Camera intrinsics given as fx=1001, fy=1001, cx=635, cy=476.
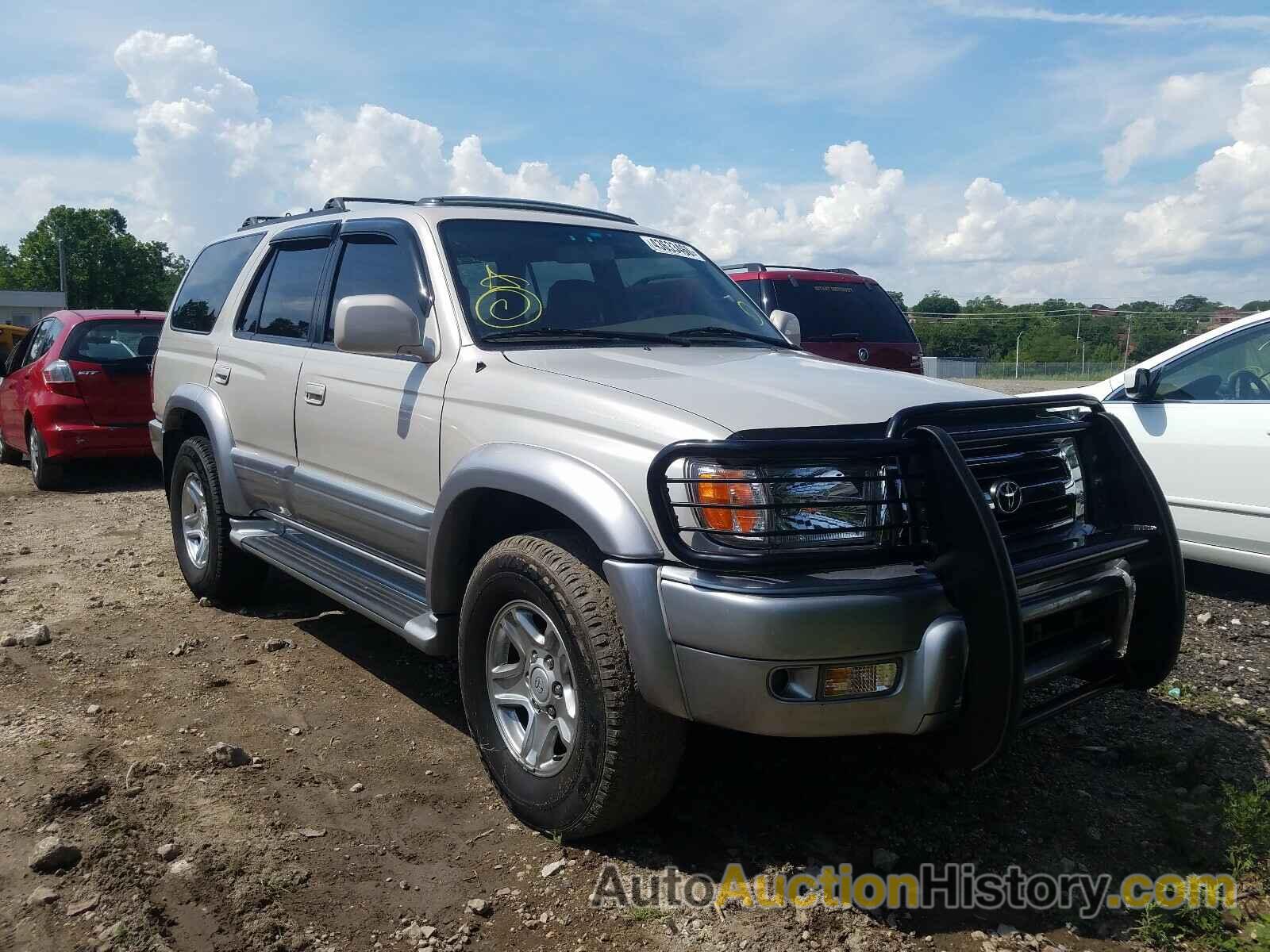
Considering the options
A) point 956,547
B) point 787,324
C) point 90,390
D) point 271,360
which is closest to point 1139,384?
point 787,324

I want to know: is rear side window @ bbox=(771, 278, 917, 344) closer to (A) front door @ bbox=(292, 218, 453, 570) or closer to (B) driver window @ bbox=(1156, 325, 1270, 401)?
(B) driver window @ bbox=(1156, 325, 1270, 401)

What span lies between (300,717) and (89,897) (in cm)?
131

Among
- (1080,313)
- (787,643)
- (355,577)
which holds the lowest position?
(355,577)

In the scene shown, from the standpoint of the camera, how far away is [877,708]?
2525 millimetres

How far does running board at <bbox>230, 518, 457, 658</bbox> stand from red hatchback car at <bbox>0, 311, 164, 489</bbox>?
484 cm

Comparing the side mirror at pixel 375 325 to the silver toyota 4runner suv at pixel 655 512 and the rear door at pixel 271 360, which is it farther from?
the rear door at pixel 271 360

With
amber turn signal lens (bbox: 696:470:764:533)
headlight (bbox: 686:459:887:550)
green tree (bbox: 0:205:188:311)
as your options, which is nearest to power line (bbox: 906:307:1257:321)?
headlight (bbox: 686:459:887:550)

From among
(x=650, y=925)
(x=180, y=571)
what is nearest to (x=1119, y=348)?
(x=180, y=571)

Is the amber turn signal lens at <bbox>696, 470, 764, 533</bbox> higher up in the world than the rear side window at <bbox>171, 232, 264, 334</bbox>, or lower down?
lower down

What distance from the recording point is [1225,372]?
548 cm

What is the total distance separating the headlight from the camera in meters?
2.53

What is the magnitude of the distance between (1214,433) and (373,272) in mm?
4376

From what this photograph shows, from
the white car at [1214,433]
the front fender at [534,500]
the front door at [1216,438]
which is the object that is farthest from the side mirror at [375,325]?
the front door at [1216,438]

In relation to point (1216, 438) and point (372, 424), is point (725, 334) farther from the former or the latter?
point (1216, 438)
